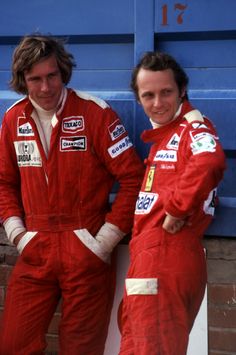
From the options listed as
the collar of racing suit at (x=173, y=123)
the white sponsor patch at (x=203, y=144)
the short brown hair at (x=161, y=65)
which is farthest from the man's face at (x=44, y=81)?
the white sponsor patch at (x=203, y=144)

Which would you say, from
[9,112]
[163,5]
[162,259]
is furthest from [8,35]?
[162,259]

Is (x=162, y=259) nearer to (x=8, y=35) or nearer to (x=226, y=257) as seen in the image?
(x=226, y=257)

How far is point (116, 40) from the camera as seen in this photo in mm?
2629

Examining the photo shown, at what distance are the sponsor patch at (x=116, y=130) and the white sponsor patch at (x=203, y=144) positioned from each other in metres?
0.52

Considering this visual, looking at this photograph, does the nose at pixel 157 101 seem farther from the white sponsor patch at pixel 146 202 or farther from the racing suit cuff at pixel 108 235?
the racing suit cuff at pixel 108 235

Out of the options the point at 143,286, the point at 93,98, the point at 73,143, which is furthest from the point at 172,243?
the point at 93,98

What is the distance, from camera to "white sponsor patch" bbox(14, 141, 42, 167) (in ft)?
7.81

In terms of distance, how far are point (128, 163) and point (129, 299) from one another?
2.07 ft

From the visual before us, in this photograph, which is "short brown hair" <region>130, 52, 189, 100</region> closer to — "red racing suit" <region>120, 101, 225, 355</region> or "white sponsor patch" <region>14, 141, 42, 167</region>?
"red racing suit" <region>120, 101, 225, 355</region>

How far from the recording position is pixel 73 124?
2.39m

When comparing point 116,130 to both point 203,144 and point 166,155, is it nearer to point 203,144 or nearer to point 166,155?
point 166,155

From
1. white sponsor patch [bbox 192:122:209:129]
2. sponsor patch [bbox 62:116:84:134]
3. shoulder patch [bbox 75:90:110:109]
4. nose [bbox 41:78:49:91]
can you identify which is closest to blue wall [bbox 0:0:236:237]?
shoulder patch [bbox 75:90:110:109]

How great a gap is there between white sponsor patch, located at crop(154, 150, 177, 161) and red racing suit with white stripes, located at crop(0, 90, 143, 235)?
0.95 feet

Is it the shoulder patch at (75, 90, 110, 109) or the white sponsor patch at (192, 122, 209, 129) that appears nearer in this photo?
the white sponsor patch at (192, 122, 209, 129)
